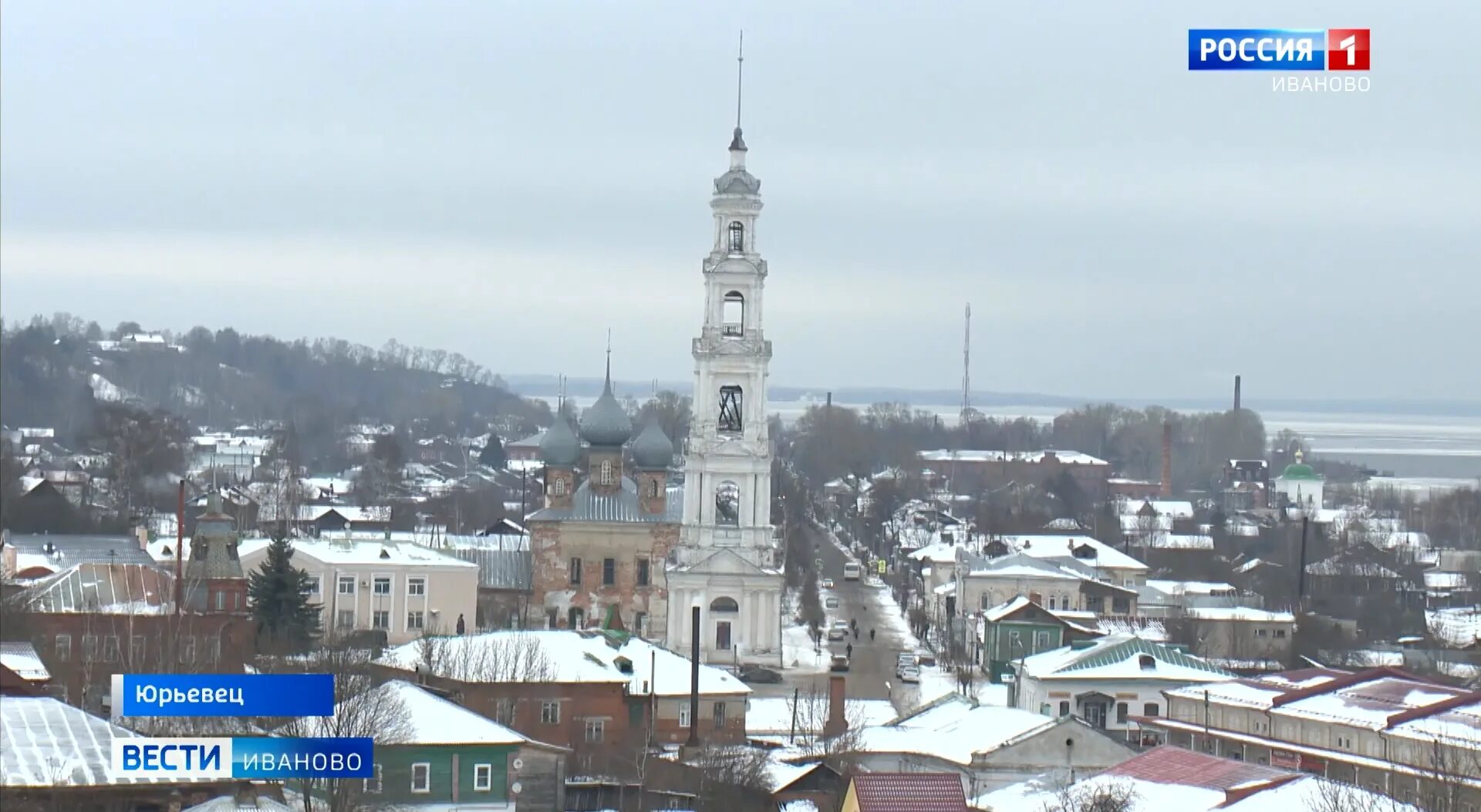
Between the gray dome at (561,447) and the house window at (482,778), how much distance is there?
A: 2723 centimetres

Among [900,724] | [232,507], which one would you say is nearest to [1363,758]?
[900,724]

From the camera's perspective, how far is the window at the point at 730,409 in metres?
56.6

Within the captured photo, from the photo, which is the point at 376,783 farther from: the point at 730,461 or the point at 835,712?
the point at 730,461

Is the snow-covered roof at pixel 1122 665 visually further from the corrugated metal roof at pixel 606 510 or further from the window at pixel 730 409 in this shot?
the corrugated metal roof at pixel 606 510

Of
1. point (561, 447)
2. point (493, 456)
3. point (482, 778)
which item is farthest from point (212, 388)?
point (482, 778)

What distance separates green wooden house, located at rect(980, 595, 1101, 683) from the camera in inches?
2090

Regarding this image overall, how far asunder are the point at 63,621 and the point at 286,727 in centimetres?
1795

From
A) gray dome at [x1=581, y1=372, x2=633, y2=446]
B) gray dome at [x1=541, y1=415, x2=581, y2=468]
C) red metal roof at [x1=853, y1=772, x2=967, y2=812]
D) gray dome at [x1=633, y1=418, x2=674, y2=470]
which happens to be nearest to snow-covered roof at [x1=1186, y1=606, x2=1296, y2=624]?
gray dome at [x1=633, y1=418, x2=674, y2=470]

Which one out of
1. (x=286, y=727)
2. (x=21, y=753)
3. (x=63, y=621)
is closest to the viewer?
(x=21, y=753)

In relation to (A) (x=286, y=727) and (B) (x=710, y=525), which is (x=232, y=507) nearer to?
(B) (x=710, y=525)

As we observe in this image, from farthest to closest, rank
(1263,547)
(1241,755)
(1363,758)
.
→ (1263,547) → (1241,755) → (1363,758)

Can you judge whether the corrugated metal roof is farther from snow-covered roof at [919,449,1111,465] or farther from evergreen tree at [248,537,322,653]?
snow-covered roof at [919,449,1111,465]

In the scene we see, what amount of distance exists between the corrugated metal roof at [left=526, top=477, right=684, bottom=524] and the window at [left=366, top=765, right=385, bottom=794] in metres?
26.8

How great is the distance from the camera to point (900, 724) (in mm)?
38250
